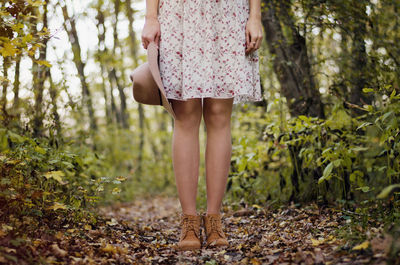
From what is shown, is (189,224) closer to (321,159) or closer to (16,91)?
(321,159)

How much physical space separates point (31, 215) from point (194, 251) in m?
0.84

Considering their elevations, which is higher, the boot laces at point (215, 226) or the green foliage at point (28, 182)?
the green foliage at point (28, 182)

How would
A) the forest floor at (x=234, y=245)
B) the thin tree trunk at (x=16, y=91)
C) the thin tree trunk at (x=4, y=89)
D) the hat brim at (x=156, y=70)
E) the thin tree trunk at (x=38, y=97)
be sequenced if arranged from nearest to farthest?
the forest floor at (x=234, y=245) → the hat brim at (x=156, y=70) → the thin tree trunk at (x=4, y=89) → the thin tree trunk at (x=16, y=91) → the thin tree trunk at (x=38, y=97)

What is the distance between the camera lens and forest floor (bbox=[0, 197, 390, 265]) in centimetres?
139

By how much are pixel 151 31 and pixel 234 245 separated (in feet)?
4.16

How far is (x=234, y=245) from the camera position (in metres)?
1.96

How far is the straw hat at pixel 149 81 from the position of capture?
1896 mm

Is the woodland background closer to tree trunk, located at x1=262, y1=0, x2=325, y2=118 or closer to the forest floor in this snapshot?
tree trunk, located at x1=262, y1=0, x2=325, y2=118

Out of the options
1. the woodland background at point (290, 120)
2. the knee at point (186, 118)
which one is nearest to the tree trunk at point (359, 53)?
the woodland background at point (290, 120)

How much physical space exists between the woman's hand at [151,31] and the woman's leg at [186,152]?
37 centimetres

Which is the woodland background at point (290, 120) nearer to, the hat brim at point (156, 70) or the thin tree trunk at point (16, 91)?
the thin tree trunk at point (16, 91)

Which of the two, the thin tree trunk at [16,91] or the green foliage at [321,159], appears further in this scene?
the thin tree trunk at [16,91]

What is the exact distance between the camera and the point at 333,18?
Answer: 274cm

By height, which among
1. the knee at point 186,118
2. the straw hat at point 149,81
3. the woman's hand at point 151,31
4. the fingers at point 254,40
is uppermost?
the woman's hand at point 151,31
